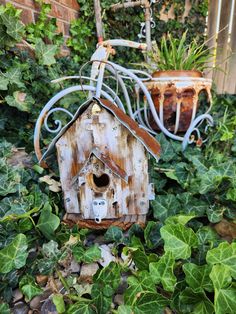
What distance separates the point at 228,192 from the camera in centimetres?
89

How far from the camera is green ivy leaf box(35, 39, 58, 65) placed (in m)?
1.33

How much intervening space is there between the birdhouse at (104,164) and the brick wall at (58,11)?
86 centimetres

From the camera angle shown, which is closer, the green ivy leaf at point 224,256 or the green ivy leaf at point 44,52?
the green ivy leaf at point 224,256

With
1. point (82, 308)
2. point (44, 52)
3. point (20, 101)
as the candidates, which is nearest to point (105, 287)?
point (82, 308)

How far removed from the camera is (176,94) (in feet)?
4.64

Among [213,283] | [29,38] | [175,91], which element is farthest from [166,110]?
[213,283]

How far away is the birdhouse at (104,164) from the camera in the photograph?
0.83m

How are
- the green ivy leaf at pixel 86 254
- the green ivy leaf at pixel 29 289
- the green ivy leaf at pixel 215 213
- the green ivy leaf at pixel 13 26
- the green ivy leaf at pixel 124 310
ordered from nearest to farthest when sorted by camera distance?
the green ivy leaf at pixel 124 310, the green ivy leaf at pixel 29 289, the green ivy leaf at pixel 86 254, the green ivy leaf at pixel 215 213, the green ivy leaf at pixel 13 26

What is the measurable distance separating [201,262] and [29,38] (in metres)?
1.35

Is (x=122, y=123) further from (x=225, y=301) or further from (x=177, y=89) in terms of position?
(x=177, y=89)

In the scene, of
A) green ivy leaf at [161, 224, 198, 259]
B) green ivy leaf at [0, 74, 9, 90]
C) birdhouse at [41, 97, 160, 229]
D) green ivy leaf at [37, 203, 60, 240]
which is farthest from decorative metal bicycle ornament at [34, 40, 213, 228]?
green ivy leaf at [0, 74, 9, 90]

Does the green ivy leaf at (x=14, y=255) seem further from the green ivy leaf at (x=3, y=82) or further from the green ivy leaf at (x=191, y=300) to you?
the green ivy leaf at (x=3, y=82)

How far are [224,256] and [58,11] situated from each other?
166 centimetres

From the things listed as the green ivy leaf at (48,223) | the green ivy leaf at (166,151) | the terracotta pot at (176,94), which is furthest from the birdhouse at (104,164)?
the terracotta pot at (176,94)
